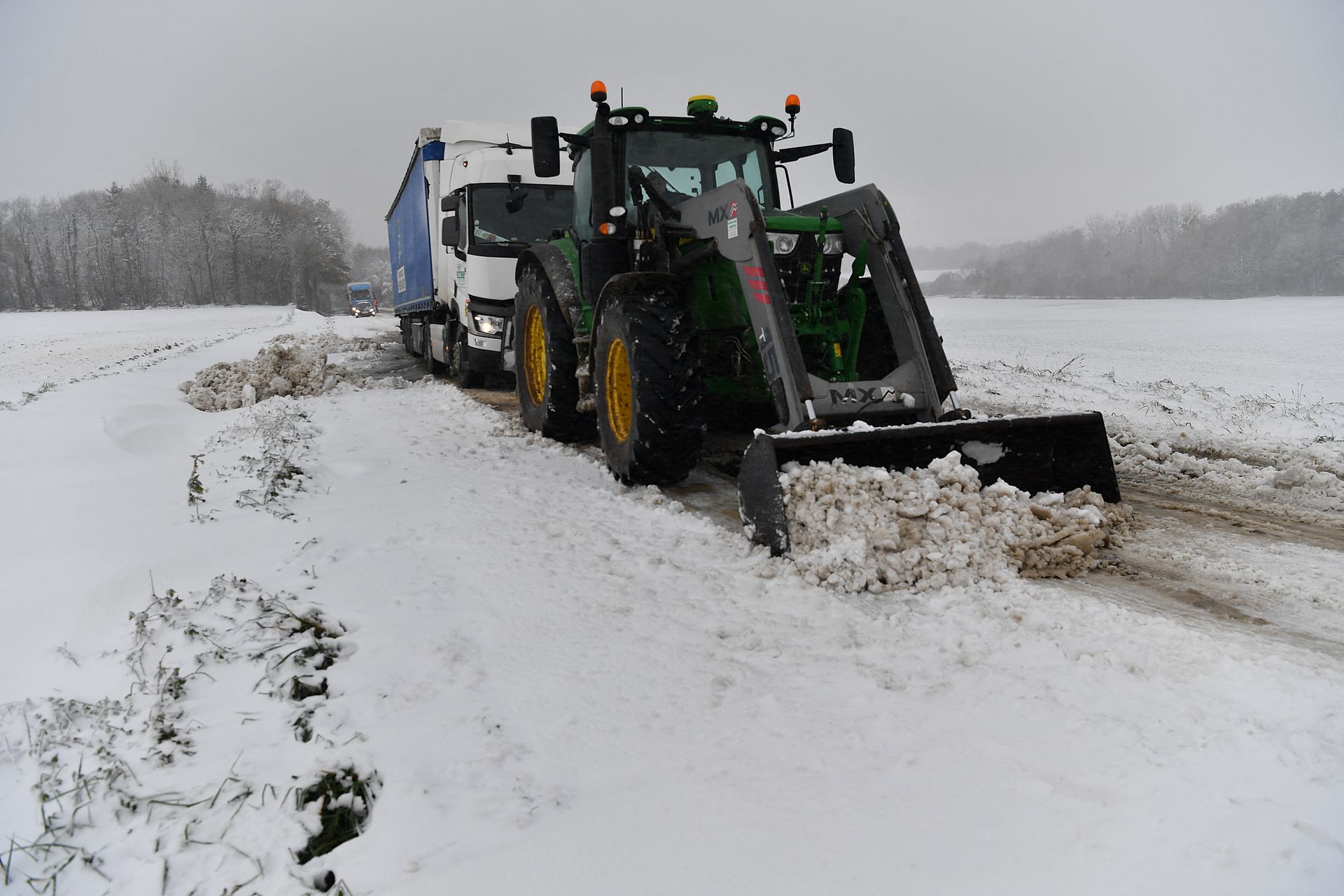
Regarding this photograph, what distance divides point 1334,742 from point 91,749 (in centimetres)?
328

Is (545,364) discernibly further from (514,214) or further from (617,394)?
(514,214)

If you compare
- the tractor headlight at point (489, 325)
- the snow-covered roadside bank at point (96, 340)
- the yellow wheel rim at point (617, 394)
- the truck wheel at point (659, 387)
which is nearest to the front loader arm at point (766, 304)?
the truck wheel at point (659, 387)

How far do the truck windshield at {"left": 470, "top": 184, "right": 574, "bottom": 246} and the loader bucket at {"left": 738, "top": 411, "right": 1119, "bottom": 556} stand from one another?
7.16m

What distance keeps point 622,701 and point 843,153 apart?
4.73 meters

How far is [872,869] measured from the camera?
165cm

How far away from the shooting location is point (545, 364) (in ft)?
21.3

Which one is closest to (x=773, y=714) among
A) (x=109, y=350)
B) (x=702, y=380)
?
(x=702, y=380)

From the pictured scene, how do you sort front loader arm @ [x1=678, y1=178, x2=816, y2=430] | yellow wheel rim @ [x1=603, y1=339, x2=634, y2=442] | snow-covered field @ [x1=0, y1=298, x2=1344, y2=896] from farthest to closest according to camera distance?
yellow wheel rim @ [x1=603, y1=339, x2=634, y2=442], front loader arm @ [x1=678, y1=178, x2=816, y2=430], snow-covered field @ [x1=0, y1=298, x2=1344, y2=896]

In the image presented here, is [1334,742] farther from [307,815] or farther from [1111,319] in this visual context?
[1111,319]

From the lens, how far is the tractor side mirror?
570cm

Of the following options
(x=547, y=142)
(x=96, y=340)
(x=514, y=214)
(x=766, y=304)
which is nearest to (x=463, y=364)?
(x=514, y=214)

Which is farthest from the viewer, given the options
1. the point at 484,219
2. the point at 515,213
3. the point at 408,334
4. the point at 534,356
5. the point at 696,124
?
the point at 408,334

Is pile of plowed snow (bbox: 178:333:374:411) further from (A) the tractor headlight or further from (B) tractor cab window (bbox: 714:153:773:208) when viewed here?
(B) tractor cab window (bbox: 714:153:773:208)

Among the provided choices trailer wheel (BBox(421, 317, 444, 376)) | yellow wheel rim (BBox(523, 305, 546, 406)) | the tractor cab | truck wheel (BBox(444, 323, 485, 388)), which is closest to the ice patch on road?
trailer wheel (BBox(421, 317, 444, 376))
